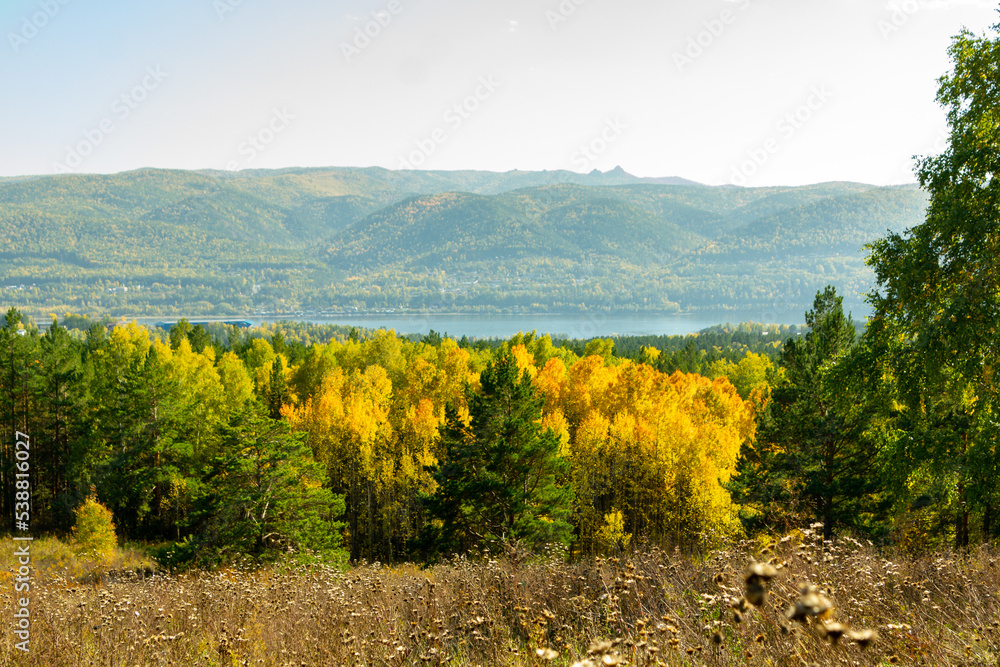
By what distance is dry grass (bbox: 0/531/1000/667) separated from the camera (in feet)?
13.8

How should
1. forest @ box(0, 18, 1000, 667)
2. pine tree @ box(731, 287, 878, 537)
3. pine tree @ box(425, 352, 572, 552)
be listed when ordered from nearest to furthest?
1. forest @ box(0, 18, 1000, 667)
2. pine tree @ box(731, 287, 878, 537)
3. pine tree @ box(425, 352, 572, 552)

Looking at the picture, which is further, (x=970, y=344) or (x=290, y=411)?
(x=290, y=411)

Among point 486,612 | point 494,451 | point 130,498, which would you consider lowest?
point 130,498

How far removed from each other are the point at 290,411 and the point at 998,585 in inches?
1441

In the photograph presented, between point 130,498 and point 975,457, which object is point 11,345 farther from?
point 975,457

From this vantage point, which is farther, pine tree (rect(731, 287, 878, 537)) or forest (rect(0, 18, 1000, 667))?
pine tree (rect(731, 287, 878, 537))

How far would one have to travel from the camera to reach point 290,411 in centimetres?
3712

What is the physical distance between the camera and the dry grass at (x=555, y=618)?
420cm

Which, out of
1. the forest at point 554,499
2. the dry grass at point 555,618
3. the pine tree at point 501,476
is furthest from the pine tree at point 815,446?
the dry grass at point 555,618

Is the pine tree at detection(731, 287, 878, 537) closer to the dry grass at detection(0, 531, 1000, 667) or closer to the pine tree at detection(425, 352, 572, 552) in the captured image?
the pine tree at detection(425, 352, 572, 552)

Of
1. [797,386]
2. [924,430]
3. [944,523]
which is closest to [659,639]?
[924,430]

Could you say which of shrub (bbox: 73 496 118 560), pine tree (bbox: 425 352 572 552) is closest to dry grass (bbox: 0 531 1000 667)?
pine tree (bbox: 425 352 572 552)

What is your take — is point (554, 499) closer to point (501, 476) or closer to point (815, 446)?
point (501, 476)

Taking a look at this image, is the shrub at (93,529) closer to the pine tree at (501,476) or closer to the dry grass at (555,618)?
the pine tree at (501,476)
